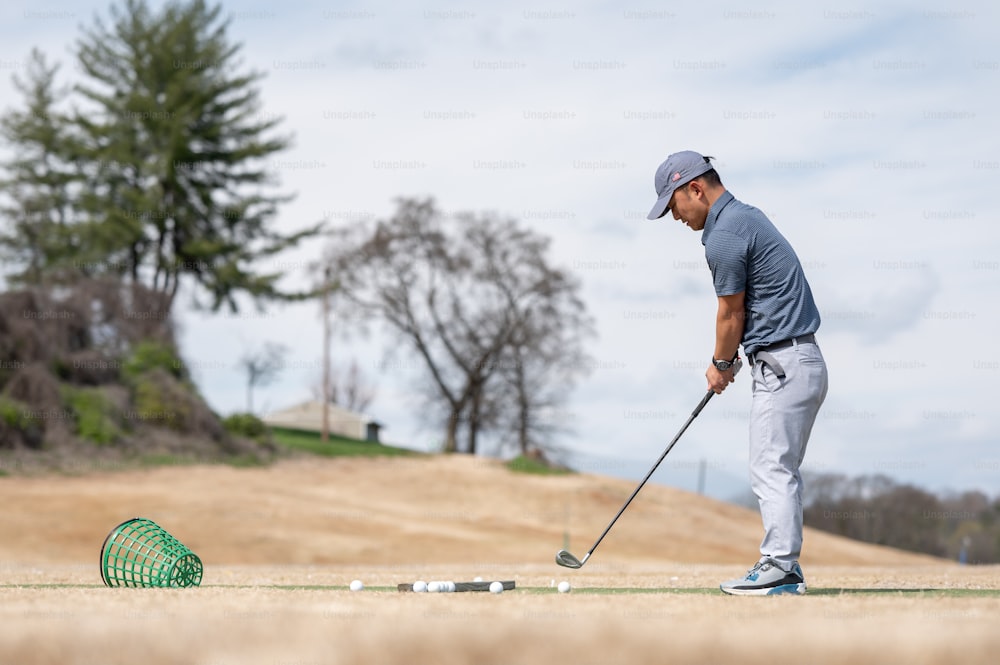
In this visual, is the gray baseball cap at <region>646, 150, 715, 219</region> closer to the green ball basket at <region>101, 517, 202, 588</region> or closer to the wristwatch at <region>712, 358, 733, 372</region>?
the wristwatch at <region>712, 358, 733, 372</region>

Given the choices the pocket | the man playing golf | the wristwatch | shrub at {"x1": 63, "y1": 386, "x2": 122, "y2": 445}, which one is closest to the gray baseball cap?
the man playing golf

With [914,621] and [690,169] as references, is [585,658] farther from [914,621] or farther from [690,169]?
[690,169]

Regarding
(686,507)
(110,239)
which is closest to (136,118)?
(110,239)

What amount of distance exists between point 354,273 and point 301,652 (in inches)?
1381

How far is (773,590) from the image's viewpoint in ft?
16.0

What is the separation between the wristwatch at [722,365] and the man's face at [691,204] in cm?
66

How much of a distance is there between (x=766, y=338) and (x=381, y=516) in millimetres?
18628

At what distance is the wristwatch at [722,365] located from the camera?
209 inches

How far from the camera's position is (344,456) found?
31.1 m

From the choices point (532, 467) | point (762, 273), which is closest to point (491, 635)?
point (762, 273)

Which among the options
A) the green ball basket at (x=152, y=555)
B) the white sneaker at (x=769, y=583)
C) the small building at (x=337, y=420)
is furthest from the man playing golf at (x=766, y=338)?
the small building at (x=337, y=420)

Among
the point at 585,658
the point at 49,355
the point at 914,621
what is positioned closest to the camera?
the point at 585,658

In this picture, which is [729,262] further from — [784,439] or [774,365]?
[784,439]

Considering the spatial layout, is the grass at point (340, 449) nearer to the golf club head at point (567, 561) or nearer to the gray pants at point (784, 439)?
the golf club head at point (567, 561)
